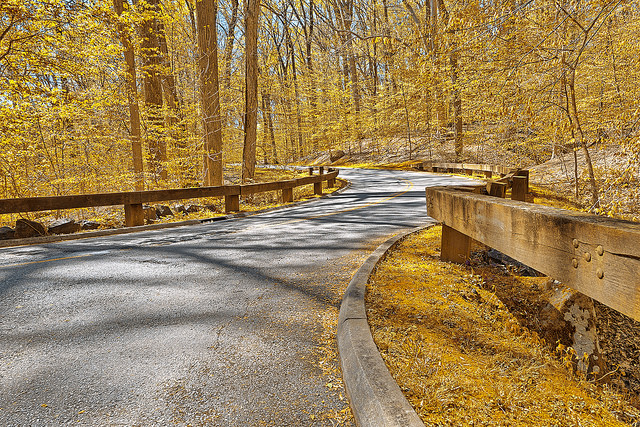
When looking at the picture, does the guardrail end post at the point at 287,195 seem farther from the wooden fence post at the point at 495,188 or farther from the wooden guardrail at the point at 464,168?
the wooden fence post at the point at 495,188

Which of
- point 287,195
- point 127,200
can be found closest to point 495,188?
point 127,200

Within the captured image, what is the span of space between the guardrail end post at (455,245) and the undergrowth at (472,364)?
0.89 metres

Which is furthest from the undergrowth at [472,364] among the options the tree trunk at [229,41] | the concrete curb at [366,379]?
the tree trunk at [229,41]

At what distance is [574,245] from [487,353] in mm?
1265

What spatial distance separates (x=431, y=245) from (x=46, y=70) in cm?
1116

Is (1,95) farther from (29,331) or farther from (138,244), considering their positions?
(29,331)

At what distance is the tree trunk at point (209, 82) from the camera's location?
48.7ft

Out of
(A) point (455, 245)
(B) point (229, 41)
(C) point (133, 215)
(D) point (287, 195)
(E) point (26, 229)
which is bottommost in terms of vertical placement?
(A) point (455, 245)

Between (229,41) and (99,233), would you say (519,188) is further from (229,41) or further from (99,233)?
(229,41)

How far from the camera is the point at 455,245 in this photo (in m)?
5.17

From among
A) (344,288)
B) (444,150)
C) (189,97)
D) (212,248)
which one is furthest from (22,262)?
(444,150)

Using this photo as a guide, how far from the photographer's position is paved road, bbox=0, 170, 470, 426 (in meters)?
2.27

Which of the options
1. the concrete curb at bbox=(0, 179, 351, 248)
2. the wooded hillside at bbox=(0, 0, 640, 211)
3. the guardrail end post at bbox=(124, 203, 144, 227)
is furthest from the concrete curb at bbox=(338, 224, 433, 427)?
the guardrail end post at bbox=(124, 203, 144, 227)

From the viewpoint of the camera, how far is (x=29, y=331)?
329cm
